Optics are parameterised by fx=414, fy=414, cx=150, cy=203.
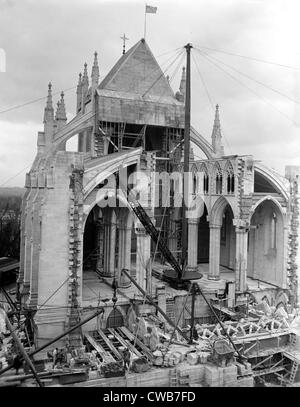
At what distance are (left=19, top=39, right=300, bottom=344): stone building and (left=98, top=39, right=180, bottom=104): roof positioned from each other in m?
→ 0.10

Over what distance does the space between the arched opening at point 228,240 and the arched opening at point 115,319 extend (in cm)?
1562

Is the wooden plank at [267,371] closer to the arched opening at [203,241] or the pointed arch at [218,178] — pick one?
the pointed arch at [218,178]

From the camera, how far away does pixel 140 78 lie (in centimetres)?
3928

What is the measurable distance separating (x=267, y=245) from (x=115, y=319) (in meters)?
15.3

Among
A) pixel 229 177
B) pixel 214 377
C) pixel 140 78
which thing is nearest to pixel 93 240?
pixel 229 177

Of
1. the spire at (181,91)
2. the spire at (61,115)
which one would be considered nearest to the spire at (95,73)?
the spire at (61,115)

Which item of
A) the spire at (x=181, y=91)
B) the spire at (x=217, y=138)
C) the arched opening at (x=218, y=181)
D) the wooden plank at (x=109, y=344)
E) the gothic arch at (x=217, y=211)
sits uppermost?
the spire at (x=181, y=91)

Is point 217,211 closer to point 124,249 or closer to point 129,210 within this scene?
point 129,210

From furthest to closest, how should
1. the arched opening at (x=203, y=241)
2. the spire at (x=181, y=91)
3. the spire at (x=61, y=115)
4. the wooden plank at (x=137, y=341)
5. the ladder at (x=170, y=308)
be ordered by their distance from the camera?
the arched opening at (x=203, y=241)
the spire at (x=181, y=91)
the spire at (x=61, y=115)
the ladder at (x=170, y=308)
the wooden plank at (x=137, y=341)

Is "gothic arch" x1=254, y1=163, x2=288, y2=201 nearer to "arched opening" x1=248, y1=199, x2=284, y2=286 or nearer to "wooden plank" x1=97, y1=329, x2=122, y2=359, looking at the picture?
"arched opening" x1=248, y1=199, x2=284, y2=286

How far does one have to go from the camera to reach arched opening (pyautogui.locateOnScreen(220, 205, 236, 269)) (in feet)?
129

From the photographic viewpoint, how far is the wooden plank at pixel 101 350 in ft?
72.1
